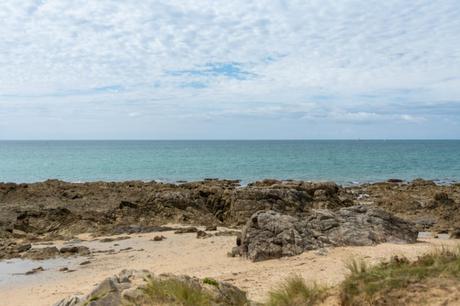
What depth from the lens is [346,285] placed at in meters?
7.14

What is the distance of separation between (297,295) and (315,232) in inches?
307

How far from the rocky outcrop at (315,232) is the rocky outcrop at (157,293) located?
224 inches

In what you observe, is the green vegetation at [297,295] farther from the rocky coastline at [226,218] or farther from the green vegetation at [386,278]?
the rocky coastline at [226,218]

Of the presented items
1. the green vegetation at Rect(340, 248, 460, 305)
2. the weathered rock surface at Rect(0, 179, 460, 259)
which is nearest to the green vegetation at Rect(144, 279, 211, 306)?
the green vegetation at Rect(340, 248, 460, 305)

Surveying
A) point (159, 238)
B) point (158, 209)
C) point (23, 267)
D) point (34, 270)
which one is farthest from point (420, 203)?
point (23, 267)

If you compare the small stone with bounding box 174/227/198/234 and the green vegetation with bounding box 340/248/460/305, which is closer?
the green vegetation with bounding box 340/248/460/305

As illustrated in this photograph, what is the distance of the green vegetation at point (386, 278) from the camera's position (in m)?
6.80

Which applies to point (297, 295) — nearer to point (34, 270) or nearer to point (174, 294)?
point (174, 294)

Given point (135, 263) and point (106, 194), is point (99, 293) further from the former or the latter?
point (106, 194)

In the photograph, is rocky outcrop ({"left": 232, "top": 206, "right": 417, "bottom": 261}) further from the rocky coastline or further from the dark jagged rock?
the dark jagged rock

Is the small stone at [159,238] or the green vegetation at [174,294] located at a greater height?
the green vegetation at [174,294]

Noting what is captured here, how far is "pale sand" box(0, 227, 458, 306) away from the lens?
450 inches

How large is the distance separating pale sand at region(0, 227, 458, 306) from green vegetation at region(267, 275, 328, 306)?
178 cm

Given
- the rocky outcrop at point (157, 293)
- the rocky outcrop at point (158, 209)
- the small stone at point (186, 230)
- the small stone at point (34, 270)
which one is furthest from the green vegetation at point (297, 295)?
the rocky outcrop at point (158, 209)
